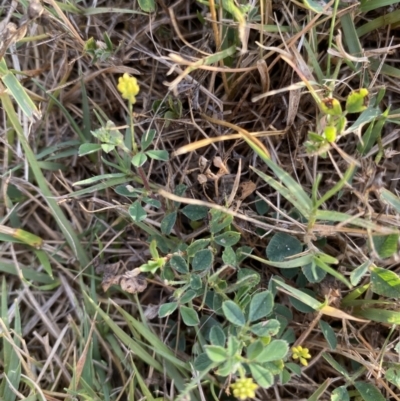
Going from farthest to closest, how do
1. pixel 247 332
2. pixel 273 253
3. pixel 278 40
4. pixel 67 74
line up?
1. pixel 67 74
2. pixel 278 40
3. pixel 273 253
4. pixel 247 332

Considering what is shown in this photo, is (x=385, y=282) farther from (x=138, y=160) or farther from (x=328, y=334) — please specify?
(x=138, y=160)

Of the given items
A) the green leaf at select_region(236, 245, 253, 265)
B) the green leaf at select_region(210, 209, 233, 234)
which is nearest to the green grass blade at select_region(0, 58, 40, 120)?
the green leaf at select_region(210, 209, 233, 234)

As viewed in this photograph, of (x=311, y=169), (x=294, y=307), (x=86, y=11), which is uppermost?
(x=86, y=11)

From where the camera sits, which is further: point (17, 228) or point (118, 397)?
point (17, 228)

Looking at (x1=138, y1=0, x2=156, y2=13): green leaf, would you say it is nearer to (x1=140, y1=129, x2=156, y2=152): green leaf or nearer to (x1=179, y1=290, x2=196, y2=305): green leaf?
(x1=140, y1=129, x2=156, y2=152): green leaf

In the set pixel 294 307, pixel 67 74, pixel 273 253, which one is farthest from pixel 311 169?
pixel 67 74

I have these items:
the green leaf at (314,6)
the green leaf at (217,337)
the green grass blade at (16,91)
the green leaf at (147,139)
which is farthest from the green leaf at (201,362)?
the green leaf at (314,6)

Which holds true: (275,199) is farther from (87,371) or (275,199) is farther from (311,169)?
(87,371)

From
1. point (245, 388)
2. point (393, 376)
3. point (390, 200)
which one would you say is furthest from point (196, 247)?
point (393, 376)
